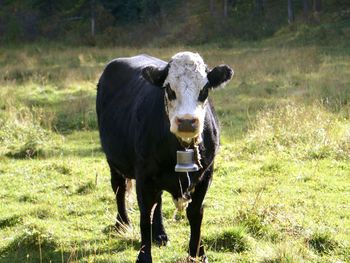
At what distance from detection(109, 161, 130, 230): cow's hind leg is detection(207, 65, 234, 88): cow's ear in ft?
7.89

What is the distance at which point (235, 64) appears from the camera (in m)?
22.3

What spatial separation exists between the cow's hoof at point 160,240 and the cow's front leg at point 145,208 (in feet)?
2.21

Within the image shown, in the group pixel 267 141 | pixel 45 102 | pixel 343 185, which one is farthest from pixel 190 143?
pixel 45 102

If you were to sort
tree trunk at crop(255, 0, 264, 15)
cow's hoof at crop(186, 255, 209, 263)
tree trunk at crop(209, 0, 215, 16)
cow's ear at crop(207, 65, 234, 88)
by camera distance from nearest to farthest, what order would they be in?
cow's ear at crop(207, 65, 234, 88), cow's hoof at crop(186, 255, 209, 263), tree trunk at crop(255, 0, 264, 15), tree trunk at crop(209, 0, 215, 16)

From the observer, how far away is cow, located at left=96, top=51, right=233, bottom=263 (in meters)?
4.44

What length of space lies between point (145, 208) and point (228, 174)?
3.85 meters

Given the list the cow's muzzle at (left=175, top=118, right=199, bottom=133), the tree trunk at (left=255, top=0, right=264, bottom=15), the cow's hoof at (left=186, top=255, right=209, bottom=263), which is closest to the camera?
the cow's muzzle at (left=175, top=118, right=199, bottom=133)

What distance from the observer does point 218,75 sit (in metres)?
4.57

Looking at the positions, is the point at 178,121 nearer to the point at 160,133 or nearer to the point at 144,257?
the point at 160,133

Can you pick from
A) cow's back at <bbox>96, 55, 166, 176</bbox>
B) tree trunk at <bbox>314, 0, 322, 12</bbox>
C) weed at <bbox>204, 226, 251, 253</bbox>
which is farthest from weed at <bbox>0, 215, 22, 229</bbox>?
tree trunk at <bbox>314, 0, 322, 12</bbox>

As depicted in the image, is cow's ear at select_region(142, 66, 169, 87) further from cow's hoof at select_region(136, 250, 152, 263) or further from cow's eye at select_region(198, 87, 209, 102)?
cow's hoof at select_region(136, 250, 152, 263)

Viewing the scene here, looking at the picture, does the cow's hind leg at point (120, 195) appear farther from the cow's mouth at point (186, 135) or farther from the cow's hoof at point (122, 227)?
the cow's mouth at point (186, 135)

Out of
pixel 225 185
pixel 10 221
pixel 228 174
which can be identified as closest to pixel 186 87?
pixel 10 221

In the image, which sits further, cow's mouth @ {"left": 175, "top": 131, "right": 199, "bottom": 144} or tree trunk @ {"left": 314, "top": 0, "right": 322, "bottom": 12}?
tree trunk @ {"left": 314, "top": 0, "right": 322, "bottom": 12}
